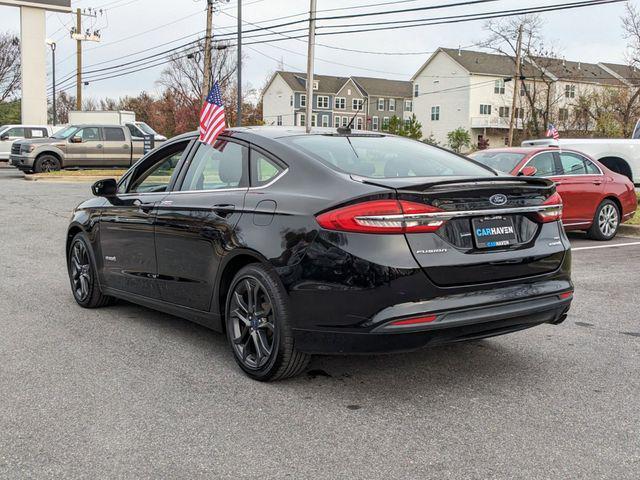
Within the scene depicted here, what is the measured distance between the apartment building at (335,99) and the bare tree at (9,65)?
1342 inches

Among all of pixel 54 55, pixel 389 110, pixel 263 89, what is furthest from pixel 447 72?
pixel 54 55

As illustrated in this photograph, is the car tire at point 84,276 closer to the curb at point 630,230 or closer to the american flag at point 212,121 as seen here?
the american flag at point 212,121

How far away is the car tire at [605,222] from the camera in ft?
37.4

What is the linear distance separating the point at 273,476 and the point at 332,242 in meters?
1.32

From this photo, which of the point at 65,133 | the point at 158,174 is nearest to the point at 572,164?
the point at 158,174

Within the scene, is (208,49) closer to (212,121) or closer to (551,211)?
(212,121)

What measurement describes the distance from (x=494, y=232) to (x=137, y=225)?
9.58ft

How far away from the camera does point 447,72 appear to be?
78500mm

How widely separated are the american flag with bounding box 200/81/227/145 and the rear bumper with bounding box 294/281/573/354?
1884mm

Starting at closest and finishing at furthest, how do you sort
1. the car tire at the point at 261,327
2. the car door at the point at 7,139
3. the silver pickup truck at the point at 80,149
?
the car tire at the point at 261,327, the silver pickup truck at the point at 80,149, the car door at the point at 7,139

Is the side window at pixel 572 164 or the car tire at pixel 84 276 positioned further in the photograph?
the side window at pixel 572 164

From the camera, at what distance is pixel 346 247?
3.82m

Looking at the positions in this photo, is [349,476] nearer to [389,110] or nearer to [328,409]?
[328,409]

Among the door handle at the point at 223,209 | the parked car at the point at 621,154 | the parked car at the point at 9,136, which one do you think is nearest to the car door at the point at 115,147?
the parked car at the point at 9,136
